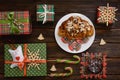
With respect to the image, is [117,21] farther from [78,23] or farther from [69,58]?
[69,58]

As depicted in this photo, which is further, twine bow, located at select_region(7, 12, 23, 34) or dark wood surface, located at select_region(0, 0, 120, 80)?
dark wood surface, located at select_region(0, 0, 120, 80)

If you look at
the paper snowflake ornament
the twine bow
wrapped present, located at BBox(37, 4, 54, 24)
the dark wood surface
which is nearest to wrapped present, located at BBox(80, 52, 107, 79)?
the dark wood surface

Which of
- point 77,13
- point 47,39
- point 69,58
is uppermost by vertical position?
point 77,13

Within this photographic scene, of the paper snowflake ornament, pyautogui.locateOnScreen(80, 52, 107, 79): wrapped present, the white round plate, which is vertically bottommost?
pyautogui.locateOnScreen(80, 52, 107, 79): wrapped present

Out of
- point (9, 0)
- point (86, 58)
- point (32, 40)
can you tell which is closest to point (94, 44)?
point (86, 58)

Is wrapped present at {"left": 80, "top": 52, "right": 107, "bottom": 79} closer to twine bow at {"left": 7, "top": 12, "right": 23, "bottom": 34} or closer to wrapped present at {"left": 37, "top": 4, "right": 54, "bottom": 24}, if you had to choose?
wrapped present at {"left": 37, "top": 4, "right": 54, "bottom": 24}

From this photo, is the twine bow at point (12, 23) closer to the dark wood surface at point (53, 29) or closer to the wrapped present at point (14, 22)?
the wrapped present at point (14, 22)
